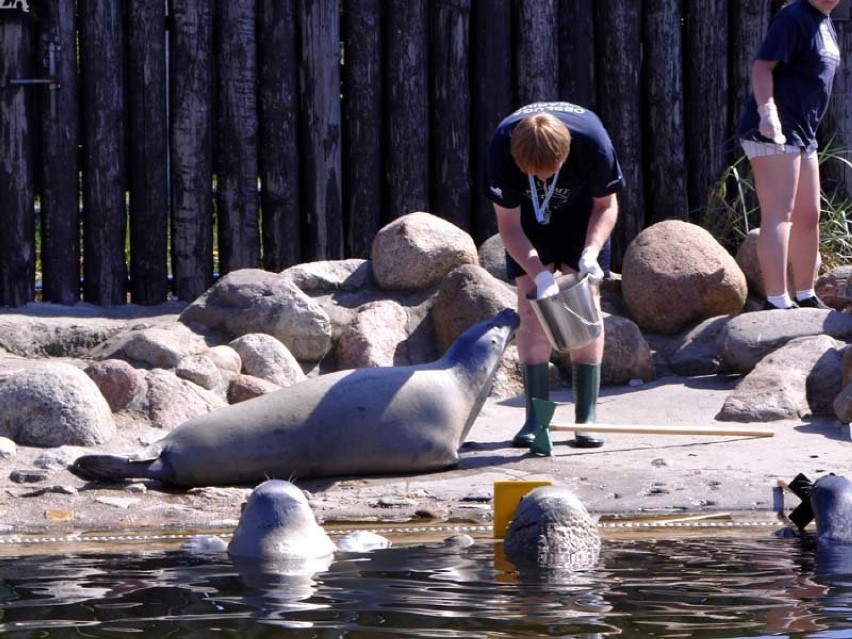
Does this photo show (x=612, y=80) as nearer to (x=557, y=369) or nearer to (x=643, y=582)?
(x=557, y=369)

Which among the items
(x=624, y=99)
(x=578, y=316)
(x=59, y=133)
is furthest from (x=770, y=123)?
(x=59, y=133)

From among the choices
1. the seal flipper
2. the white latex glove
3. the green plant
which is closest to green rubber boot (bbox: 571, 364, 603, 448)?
the white latex glove

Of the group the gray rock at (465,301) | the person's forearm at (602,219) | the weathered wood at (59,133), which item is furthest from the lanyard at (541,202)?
the weathered wood at (59,133)

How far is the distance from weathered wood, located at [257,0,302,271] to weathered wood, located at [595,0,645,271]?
1692mm

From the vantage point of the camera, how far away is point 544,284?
5.50 m

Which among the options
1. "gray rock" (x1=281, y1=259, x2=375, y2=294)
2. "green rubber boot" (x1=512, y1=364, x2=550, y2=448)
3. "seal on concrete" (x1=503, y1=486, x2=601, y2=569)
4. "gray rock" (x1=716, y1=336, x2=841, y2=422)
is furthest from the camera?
"gray rock" (x1=281, y1=259, x2=375, y2=294)

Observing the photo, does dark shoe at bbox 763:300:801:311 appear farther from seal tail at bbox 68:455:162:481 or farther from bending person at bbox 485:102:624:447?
seal tail at bbox 68:455:162:481

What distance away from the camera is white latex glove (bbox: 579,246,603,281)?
557 cm

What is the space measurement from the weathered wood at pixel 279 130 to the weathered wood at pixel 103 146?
723 millimetres

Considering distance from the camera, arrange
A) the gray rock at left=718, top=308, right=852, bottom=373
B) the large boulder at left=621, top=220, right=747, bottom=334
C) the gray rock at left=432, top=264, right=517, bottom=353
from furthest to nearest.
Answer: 1. the large boulder at left=621, top=220, right=747, bottom=334
2. the gray rock at left=432, top=264, right=517, bottom=353
3. the gray rock at left=718, top=308, right=852, bottom=373

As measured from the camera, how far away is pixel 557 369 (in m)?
7.30

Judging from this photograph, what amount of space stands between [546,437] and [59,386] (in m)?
1.88

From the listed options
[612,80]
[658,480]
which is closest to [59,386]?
[658,480]

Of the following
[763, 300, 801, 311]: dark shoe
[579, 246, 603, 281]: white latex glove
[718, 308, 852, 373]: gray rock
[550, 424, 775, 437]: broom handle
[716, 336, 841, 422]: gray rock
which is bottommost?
[550, 424, 775, 437]: broom handle
